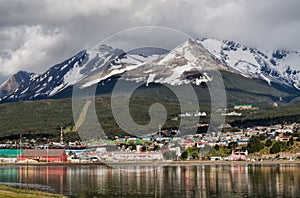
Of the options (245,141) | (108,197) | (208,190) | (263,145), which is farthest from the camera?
(245,141)

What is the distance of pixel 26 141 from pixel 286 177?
89608mm

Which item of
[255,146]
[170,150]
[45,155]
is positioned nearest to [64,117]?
[45,155]

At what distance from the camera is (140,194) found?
38875 millimetres

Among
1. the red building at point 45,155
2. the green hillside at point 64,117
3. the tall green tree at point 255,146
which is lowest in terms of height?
the red building at point 45,155

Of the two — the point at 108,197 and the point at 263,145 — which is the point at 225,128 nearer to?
the point at 263,145

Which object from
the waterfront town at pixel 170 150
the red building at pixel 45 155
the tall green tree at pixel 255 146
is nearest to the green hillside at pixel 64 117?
the waterfront town at pixel 170 150

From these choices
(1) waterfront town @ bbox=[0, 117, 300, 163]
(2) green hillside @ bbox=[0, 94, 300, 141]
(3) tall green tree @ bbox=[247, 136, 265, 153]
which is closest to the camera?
(1) waterfront town @ bbox=[0, 117, 300, 163]

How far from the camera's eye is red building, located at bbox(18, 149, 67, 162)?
10206 centimetres

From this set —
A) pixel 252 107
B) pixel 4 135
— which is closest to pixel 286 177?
pixel 4 135

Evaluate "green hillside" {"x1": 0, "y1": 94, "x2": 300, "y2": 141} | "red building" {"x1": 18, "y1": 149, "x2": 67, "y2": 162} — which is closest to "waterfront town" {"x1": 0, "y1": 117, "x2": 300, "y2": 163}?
"red building" {"x1": 18, "y1": 149, "x2": 67, "y2": 162}

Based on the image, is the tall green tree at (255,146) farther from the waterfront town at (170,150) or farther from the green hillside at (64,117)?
the green hillside at (64,117)

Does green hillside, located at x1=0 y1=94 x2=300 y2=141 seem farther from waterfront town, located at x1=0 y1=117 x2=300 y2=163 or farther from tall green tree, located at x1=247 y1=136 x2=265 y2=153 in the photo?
tall green tree, located at x1=247 y1=136 x2=265 y2=153

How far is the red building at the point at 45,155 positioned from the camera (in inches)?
4018

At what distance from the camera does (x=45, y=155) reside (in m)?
103
